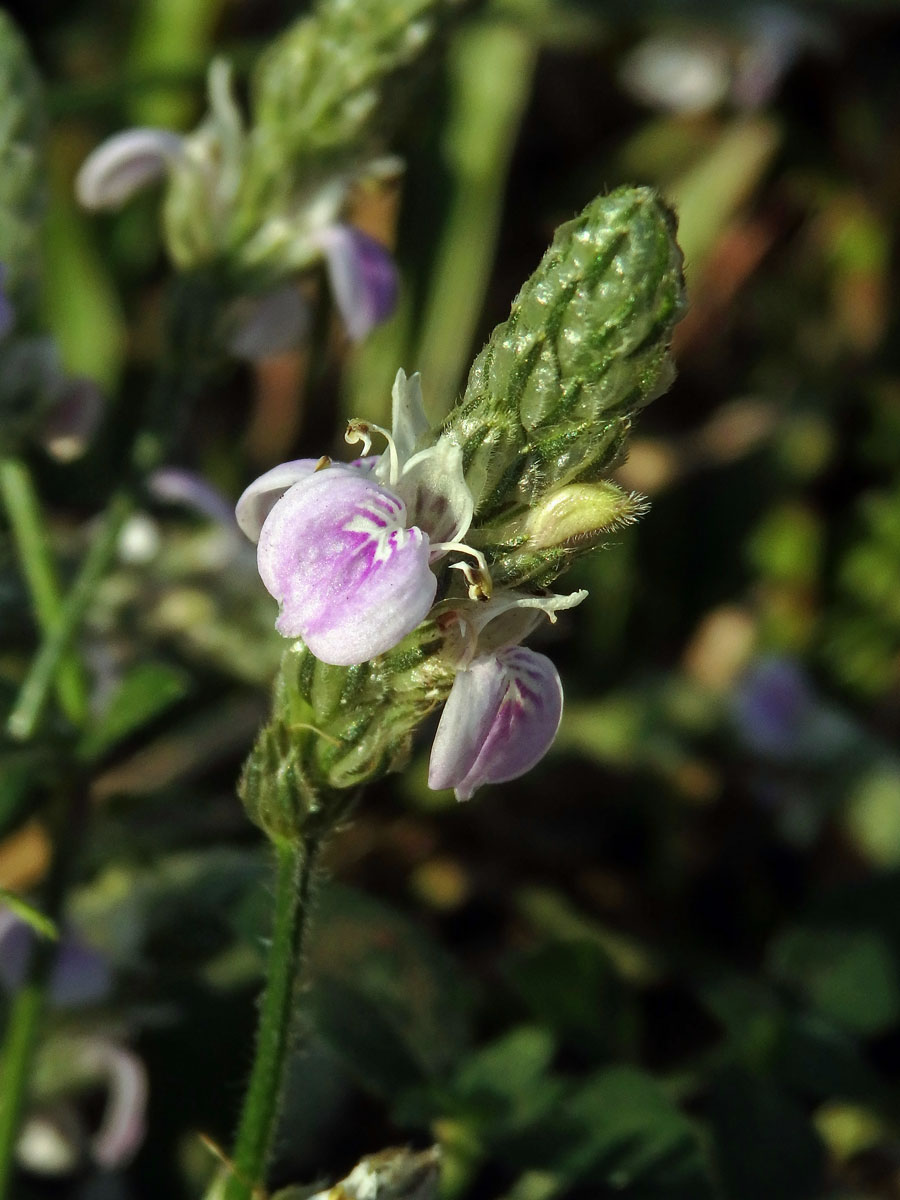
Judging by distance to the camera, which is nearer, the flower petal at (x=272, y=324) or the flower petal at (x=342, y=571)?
the flower petal at (x=342, y=571)

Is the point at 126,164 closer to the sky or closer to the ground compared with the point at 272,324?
closer to the sky

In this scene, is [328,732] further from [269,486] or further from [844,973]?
[844,973]

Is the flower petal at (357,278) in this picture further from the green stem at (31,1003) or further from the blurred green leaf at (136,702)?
the green stem at (31,1003)

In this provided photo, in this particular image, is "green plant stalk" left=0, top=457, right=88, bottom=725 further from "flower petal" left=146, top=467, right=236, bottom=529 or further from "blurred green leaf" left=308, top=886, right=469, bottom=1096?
"blurred green leaf" left=308, top=886, right=469, bottom=1096

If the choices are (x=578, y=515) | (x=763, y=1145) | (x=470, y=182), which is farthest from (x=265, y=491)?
(x=470, y=182)

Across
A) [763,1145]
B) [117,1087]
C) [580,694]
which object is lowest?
[580,694]

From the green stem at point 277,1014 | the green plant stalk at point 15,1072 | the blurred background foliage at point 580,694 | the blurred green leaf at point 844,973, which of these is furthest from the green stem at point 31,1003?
the blurred green leaf at point 844,973

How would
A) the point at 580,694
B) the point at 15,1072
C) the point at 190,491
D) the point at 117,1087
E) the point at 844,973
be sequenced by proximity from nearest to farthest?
the point at 15,1072 < the point at 117,1087 < the point at 190,491 < the point at 844,973 < the point at 580,694

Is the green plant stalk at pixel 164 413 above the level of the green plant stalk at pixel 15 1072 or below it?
above
